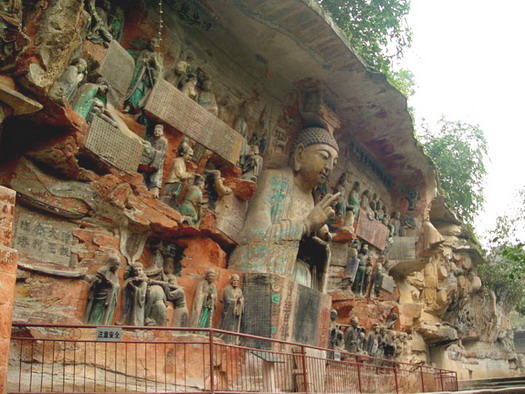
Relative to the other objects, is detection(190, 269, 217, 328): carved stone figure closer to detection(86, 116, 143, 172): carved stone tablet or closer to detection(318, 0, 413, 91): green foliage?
detection(86, 116, 143, 172): carved stone tablet

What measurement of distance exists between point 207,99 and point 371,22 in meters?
7.20

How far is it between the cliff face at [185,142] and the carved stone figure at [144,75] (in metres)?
0.02

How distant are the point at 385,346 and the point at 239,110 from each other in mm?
6330

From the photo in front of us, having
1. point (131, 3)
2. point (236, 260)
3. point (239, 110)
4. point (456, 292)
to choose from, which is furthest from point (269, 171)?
point (456, 292)

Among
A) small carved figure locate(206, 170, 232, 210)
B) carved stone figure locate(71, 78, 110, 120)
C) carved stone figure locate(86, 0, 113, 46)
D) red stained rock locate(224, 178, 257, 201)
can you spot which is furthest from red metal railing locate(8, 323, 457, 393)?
carved stone figure locate(86, 0, 113, 46)

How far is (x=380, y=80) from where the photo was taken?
33.9 feet

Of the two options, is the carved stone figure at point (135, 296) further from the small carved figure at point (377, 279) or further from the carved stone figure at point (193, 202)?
the small carved figure at point (377, 279)

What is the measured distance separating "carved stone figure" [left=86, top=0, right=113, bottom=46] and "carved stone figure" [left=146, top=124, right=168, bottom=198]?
1.32m

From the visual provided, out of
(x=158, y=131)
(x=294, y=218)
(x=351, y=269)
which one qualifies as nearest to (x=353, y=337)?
(x=351, y=269)

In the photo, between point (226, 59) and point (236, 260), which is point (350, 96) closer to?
point (226, 59)

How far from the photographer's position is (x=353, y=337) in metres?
11.5

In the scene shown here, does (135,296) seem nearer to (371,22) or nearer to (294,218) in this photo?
(294,218)

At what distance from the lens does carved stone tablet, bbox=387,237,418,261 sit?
1404cm

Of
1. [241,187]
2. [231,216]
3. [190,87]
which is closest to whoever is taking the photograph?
[190,87]
